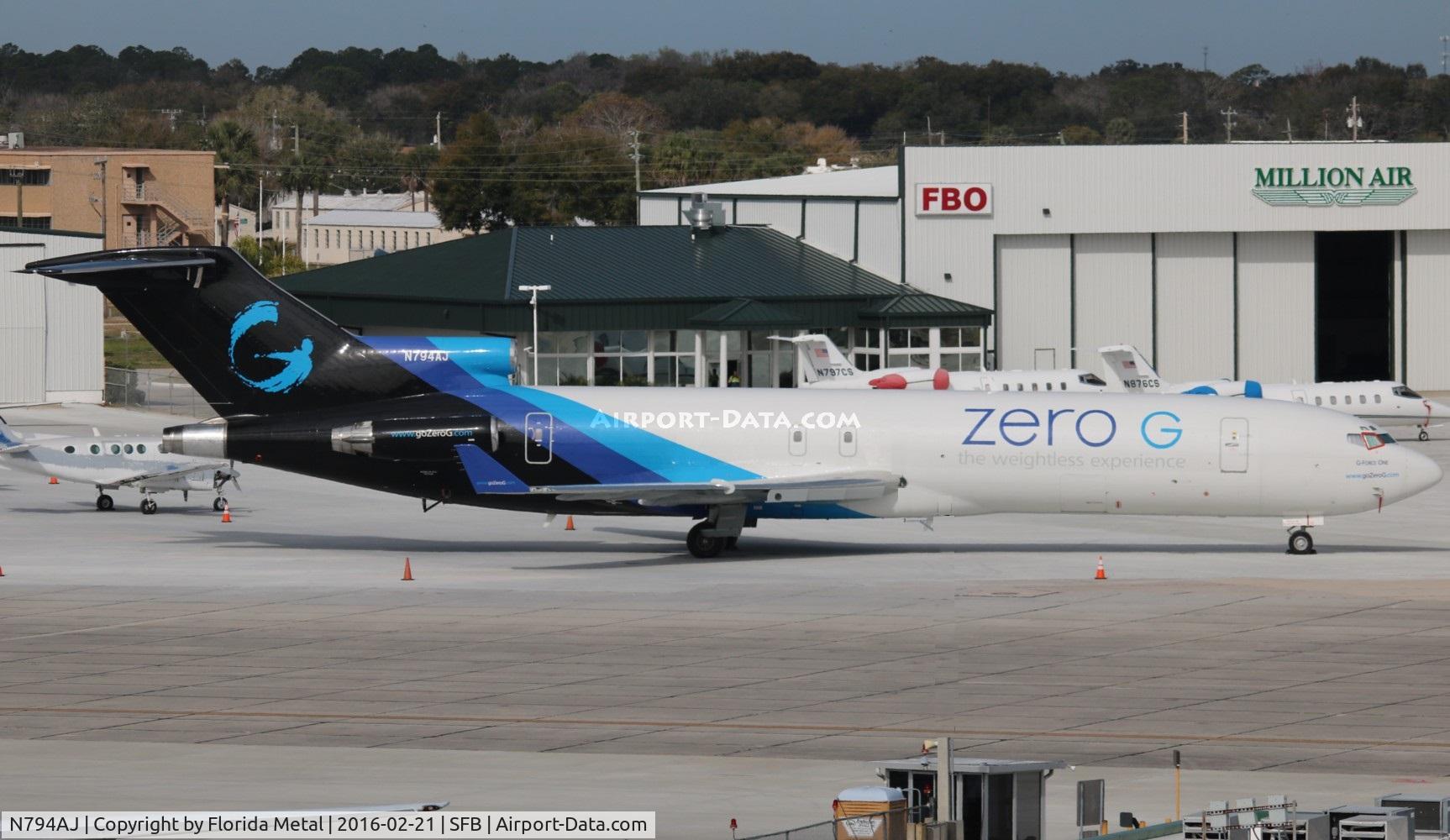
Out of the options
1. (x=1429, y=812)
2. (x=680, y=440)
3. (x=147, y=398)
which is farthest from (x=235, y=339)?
(x=147, y=398)

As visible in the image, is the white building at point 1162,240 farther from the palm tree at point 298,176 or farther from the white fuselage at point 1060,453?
the palm tree at point 298,176

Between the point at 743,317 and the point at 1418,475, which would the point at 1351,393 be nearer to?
the point at 743,317

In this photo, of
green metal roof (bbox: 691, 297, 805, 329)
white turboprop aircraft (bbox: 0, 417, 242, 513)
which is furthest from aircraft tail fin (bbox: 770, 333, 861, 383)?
white turboprop aircraft (bbox: 0, 417, 242, 513)

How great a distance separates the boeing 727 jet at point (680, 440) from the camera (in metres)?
36.8

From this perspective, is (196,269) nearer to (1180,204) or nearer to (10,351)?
(10,351)

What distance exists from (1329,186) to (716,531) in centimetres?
4761

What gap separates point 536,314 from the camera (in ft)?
225

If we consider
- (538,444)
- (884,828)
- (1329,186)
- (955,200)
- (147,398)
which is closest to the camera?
Answer: (884,828)

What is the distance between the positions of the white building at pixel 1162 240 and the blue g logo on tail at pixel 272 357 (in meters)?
41.2

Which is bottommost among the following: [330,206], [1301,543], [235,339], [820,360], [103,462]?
[1301,543]

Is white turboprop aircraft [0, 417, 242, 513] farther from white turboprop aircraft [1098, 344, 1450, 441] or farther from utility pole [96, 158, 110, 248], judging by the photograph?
utility pole [96, 158, 110, 248]

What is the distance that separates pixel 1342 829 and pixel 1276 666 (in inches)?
486

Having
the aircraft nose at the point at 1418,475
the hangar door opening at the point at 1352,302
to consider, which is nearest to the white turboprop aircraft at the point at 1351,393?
the aircraft nose at the point at 1418,475

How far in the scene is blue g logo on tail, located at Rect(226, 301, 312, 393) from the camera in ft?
122
